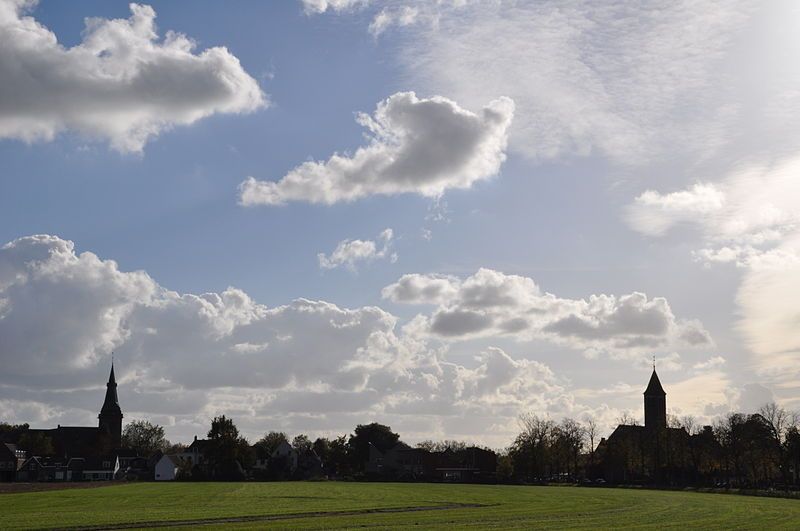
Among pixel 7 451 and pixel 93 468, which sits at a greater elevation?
pixel 7 451

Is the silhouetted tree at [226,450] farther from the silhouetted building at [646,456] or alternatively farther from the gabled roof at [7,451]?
the silhouetted building at [646,456]

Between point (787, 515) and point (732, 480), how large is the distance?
118 meters

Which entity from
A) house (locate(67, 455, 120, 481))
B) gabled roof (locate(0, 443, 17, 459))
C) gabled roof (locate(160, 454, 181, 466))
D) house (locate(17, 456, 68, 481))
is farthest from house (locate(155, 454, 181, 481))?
gabled roof (locate(0, 443, 17, 459))

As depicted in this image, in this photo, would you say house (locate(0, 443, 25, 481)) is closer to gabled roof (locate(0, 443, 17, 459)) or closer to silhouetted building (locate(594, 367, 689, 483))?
gabled roof (locate(0, 443, 17, 459))

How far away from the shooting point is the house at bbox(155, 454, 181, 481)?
182500 mm

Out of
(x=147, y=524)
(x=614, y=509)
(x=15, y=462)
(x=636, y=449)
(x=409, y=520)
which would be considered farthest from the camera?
(x=15, y=462)

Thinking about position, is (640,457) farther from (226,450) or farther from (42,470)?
(42,470)

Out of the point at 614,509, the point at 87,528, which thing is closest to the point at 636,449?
the point at 614,509

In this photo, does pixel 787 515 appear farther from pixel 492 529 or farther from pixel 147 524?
pixel 147 524

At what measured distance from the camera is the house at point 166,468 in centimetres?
18250

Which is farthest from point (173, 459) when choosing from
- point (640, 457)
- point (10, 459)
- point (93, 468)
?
point (640, 457)

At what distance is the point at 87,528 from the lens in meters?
44.0

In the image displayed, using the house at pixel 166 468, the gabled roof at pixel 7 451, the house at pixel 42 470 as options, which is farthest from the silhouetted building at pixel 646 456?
the gabled roof at pixel 7 451

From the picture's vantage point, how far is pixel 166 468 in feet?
608
